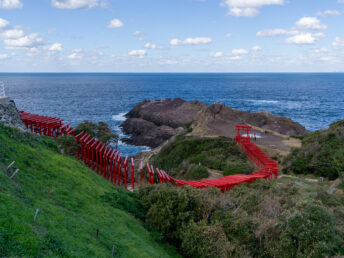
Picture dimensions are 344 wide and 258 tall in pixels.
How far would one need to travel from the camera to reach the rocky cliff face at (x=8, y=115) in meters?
15.4

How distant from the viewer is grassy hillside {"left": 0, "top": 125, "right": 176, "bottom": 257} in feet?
22.3

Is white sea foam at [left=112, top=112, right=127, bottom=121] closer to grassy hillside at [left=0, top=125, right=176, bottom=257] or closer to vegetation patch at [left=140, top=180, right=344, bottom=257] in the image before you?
grassy hillside at [left=0, top=125, right=176, bottom=257]

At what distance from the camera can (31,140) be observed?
1542 cm

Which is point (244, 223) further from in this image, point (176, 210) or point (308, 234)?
point (176, 210)

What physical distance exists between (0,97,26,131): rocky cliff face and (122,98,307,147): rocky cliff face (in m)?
19.5

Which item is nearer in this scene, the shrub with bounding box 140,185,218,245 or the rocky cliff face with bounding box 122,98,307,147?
the shrub with bounding box 140,185,218,245

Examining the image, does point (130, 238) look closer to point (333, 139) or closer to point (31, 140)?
point (31, 140)

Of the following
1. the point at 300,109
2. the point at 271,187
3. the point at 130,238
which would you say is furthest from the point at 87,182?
the point at 300,109

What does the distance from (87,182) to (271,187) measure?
8763 mm

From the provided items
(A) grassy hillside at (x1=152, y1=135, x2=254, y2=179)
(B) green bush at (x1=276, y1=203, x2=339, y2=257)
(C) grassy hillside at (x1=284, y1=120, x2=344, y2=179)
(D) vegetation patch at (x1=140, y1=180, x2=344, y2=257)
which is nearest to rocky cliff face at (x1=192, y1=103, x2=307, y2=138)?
(A) grassy hillside at (x1=152, y1=135, x2=254, y2=179)

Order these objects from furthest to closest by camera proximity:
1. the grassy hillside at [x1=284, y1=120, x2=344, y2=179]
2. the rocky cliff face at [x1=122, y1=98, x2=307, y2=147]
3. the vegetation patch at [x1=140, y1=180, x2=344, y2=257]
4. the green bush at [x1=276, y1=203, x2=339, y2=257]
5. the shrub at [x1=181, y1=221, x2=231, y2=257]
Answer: the rocky cliff face at [x1=122, y1=98, x2=307, y2=147]
the grassy hillside at [x1=284, y1=120, x2=344, y2=179]
the shrub at [x1=181, y1=221, x2=231, y2=257]
the vegetation patch at [x1=140, y1=180, x2=344, y2=257]
the green bush at [x1=276, y1=203, x2=339, y2=257]

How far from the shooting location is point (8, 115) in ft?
52.5

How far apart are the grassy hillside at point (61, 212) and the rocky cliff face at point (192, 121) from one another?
2106 cm

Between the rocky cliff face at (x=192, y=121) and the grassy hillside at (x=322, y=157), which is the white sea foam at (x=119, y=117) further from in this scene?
the grassy hillside at (x=322, y=157)
